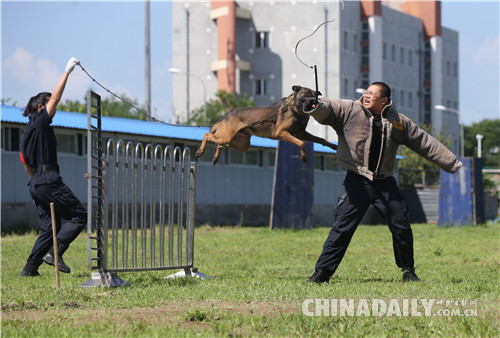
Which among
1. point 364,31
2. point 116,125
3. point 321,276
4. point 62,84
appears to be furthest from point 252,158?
point 364,31

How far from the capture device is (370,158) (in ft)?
28.3

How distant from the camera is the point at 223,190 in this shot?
2900 centimetres

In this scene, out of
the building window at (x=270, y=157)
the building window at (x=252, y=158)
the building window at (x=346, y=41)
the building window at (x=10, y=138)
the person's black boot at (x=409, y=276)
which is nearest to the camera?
the person's black boot at (x=409, y=276)

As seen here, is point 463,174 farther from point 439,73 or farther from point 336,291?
point 439,73

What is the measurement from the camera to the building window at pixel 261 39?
67938 mm

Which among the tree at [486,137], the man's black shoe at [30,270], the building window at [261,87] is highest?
the building window at [261,87]

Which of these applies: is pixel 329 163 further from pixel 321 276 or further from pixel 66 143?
pixel 321 276

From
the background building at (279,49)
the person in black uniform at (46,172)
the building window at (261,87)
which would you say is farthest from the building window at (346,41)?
the person in black uniform at (46,172)

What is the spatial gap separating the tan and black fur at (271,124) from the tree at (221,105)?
4542cm

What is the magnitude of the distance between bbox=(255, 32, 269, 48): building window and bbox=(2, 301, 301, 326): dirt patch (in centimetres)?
6209

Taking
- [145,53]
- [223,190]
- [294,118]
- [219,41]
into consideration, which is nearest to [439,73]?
[219,41]

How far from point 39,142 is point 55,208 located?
80 cm

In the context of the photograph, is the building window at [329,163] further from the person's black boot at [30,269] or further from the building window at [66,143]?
the person's black boot at [30,269]

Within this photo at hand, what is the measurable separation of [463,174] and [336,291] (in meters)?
18.8
